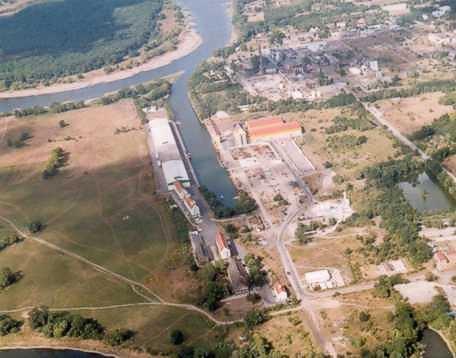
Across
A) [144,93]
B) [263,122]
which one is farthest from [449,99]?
[144,93]

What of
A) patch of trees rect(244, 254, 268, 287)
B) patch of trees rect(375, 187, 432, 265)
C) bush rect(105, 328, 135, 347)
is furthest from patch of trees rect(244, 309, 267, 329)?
patch of trees rect(375, 187, 432, 265)

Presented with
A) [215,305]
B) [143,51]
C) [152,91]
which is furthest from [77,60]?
[215,305]

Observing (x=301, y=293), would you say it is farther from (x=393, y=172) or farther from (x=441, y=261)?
(x=393, y=172)

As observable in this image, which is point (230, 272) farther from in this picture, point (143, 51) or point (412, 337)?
point (143, 51)

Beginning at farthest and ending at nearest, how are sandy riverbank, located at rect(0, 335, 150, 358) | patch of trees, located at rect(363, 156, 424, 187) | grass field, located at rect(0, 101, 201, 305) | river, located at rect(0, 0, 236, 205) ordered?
river, located at rect(0, 0, 236, 205), patch of trees, located at rect(363, 156, 424, 187), grass field, located at rect(0, 101, 201, 305), sandy riverbank, located at rect(0, 335, 150, 358)

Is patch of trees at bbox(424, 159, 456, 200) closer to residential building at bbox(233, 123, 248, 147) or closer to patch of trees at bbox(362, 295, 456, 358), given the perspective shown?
patch of trees at bbox(362, 295, 456, 358)

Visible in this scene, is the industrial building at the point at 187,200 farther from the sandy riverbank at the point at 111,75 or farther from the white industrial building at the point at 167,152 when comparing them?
the sandy riverbank at the point at 111,75

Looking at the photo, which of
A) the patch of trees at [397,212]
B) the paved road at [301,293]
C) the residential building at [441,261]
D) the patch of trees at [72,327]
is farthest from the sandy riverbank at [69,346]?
the residential building at [441,261]
